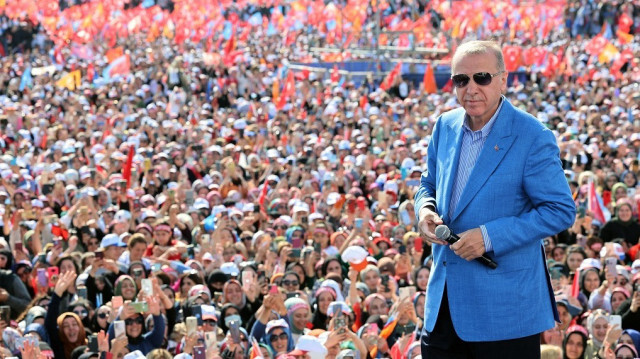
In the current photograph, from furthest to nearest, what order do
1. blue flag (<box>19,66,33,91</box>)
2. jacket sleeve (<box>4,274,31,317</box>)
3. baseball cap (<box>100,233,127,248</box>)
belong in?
blue flag (<box>19,66,33,91</box>)
baseball cap (<box>100,233,127,248</box>)
jacket sleeve (<box>4,274,31,317</box>)

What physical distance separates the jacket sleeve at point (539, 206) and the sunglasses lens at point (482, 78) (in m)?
0.21

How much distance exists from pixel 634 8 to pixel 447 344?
125ft

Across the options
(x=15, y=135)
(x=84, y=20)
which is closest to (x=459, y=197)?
(x=15, y=135)

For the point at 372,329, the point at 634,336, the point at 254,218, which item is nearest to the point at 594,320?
the point at 634,336

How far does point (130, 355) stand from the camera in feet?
22.1

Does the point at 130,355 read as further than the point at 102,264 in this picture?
No

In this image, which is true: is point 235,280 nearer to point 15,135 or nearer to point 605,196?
point 605,196

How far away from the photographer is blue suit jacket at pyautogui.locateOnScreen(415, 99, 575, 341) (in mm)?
3029

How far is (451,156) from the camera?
3225 millimetres

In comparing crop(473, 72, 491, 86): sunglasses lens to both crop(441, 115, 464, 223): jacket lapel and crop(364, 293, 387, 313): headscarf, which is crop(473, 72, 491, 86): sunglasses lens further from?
crop(364, 293, 387, 313): headscarf

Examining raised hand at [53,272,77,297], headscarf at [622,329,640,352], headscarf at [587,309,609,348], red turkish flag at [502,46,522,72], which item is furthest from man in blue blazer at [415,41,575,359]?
red turkish flag at [502,46,522,72]

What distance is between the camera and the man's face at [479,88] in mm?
3066

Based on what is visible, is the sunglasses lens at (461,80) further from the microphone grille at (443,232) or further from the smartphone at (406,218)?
the smartphone at (406,218)

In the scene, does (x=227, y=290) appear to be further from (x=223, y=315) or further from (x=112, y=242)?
(x=112, y=242)
